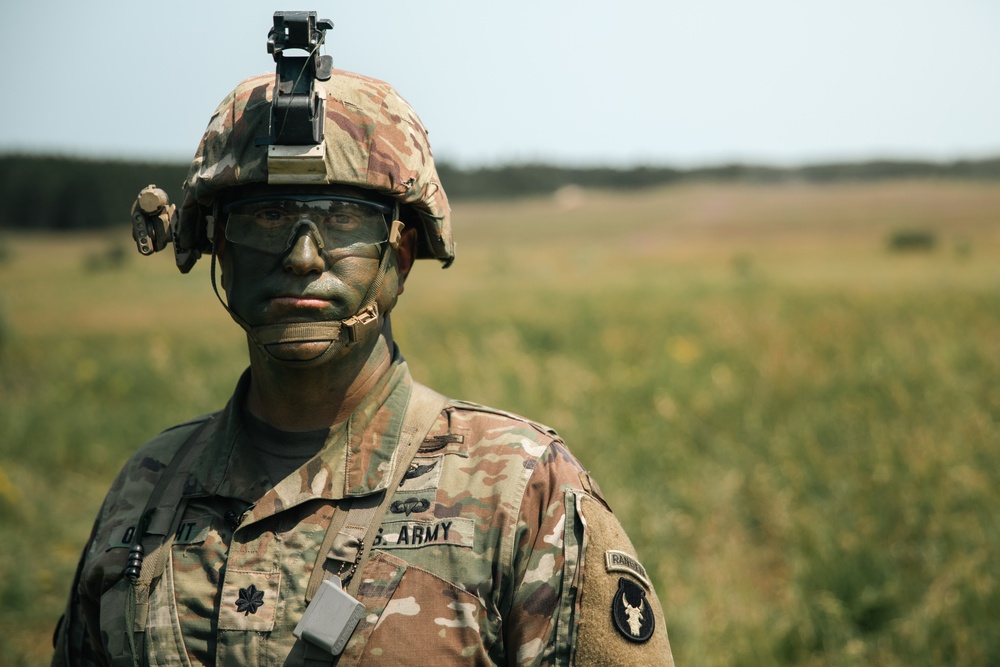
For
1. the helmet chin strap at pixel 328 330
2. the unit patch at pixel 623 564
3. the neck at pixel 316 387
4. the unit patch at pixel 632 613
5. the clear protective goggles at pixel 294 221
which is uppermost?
the clear protective goggles at pixel 294 221

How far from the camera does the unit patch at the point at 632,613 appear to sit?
2162 mm

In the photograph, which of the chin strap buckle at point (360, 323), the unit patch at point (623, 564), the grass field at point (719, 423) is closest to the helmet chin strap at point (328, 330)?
the chin strap buckle at point (360, 323)

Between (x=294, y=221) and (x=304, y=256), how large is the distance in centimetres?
15

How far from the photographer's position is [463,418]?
8.40 ft

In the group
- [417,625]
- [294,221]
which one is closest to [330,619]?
[417,625]

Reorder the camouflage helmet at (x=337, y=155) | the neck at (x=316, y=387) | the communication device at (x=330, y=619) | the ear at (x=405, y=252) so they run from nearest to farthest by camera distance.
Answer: the communication device at (x=330, y=619) < the camouflage helmet at (x=337, y=155) < the neck at (x=316, y=387) < the ear at (x=405, y=252)

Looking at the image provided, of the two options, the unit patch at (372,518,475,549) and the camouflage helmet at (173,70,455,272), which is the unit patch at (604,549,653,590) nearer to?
the unit patch at (372,518,475,549)

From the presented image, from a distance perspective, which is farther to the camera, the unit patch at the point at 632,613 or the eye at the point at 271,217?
the eye at the point at 271,217

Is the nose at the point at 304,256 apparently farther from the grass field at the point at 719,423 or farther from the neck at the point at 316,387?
the grass field at the point at 719,423

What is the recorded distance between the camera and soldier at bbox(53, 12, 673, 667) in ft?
7.14

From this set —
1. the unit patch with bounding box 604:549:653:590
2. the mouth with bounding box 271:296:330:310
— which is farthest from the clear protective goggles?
the unit patch with bounding box 604:549:653:590

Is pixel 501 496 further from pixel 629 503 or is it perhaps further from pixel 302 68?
pixel 629 503

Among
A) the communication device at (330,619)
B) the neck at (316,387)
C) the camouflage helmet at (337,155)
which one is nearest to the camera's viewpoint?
the communication device at (330,619)

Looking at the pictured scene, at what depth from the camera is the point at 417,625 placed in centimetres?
216
